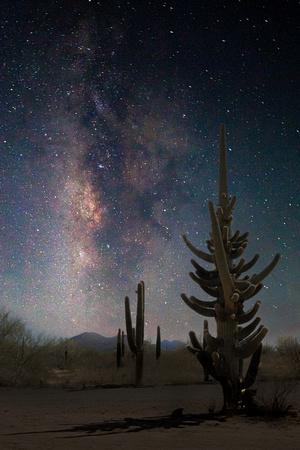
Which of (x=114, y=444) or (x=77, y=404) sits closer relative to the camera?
(x=114, y=444)

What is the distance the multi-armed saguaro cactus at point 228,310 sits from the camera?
9031 mm

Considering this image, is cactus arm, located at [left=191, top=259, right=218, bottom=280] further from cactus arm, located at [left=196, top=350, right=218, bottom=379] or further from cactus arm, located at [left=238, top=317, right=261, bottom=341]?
cactus arm, located at [left=196, top=350, right=218, bottom=379]

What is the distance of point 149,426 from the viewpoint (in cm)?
764

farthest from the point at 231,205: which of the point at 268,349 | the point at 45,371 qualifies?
the point at 268,349

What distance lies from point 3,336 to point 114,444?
1608 cm

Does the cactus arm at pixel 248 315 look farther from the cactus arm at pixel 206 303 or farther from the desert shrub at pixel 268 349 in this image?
the desert shrub at pixel 268 349

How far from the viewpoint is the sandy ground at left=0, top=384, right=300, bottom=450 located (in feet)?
19.4

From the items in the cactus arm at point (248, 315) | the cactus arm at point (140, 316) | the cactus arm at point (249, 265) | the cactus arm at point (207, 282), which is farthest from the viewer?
the cactus arm at point (140, 316)

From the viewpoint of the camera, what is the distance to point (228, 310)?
9.37 meters

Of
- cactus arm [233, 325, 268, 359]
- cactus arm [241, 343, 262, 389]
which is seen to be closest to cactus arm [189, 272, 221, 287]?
cactus arm [233, 325, 268, 359]

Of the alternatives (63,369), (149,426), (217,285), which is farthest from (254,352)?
(63,369)

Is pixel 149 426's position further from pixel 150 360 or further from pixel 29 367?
pixel 150 360

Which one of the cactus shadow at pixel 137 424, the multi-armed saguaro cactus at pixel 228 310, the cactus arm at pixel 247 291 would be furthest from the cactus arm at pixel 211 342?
the cactus shadow at pixel 137 424

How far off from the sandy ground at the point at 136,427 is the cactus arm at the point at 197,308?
214cm
